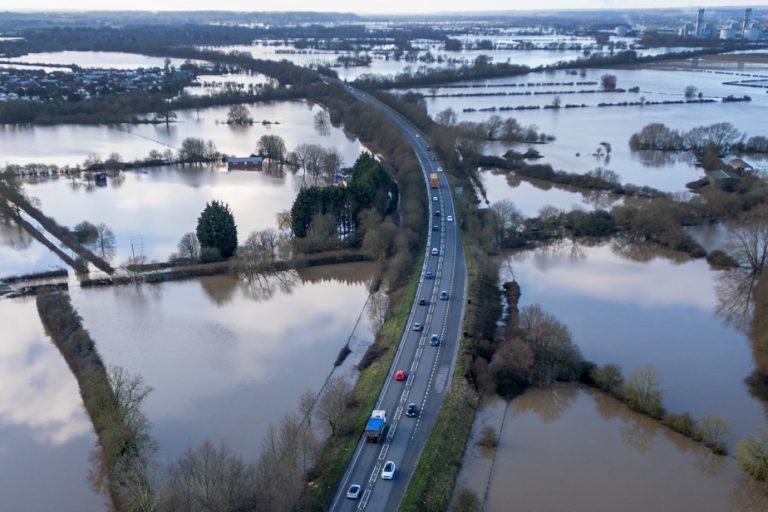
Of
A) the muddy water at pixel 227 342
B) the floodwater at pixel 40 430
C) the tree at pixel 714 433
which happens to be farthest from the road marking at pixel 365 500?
the tree at pixel 714 433

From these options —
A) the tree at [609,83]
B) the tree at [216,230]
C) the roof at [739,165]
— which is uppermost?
the tree at [609,83]

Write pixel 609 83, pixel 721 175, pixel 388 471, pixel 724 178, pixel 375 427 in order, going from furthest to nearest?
pixel 609 83 < pixel 721 175 < pixel 724 178 < pixel 375 427 < pixel 388 471

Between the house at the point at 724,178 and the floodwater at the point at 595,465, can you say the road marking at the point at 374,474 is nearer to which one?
the floodwater at the point at 595,465

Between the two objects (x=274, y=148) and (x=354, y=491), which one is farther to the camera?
(x=274, y=148)

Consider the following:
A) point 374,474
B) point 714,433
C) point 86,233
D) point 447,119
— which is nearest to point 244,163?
point 86,233

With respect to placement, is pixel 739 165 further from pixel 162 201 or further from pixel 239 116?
pixel 239 116

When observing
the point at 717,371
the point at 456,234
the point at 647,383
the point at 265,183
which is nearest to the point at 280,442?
the point at 647,383

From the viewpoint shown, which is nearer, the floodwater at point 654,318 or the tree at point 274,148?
the floodwater at point 654,318
